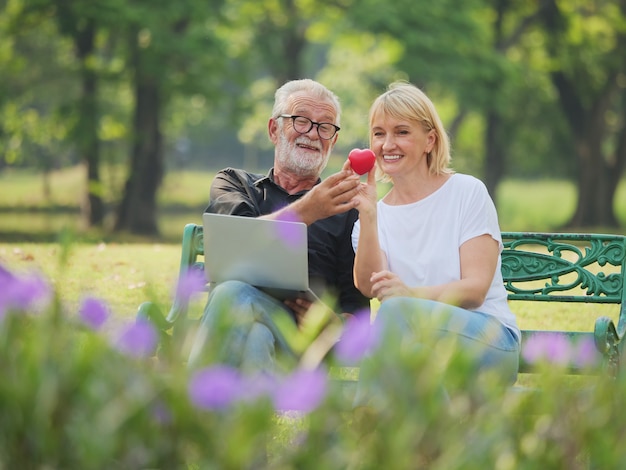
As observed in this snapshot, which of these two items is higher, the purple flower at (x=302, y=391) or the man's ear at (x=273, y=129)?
the man's ear at (x=273, y=129)

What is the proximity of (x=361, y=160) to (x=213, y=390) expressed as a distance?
2536mm

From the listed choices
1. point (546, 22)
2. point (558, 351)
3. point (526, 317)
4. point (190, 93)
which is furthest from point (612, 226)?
point (558, 351)

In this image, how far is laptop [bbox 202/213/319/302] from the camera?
12.8 ft

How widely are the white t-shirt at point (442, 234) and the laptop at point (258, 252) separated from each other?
1.24ft

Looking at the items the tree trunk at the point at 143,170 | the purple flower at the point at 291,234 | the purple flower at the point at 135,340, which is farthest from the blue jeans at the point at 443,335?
the tree trunk at the point at 143,170

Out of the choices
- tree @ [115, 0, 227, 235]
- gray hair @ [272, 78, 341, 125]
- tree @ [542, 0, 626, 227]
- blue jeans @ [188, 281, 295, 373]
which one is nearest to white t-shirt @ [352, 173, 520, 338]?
blue jeans @ [188, 281, 295, 373]

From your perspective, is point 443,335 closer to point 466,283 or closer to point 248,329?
point 466,283

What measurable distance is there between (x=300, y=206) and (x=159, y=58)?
16.7 m

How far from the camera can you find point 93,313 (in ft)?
6.11

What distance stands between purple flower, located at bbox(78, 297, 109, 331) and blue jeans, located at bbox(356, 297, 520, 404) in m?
0.42

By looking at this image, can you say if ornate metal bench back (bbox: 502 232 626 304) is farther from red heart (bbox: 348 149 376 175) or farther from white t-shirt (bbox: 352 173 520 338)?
red heart (bbox: 348 149 376 175)

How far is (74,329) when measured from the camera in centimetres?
193

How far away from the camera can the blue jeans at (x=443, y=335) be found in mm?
1755

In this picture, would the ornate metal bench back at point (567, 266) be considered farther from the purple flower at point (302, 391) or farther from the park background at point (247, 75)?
the park background at point (247, 75)
